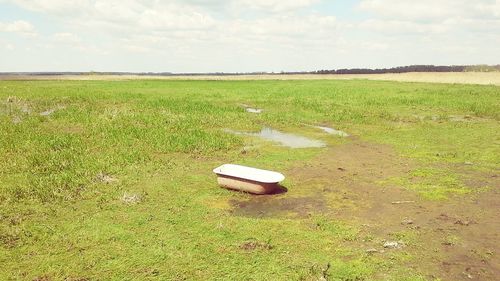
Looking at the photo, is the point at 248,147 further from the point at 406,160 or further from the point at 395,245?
the point at 395,245

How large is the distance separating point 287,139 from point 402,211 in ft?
40.8

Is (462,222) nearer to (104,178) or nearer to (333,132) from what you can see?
(104,178)

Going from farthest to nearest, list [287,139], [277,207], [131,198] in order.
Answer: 1. [287,139]
2. [131,198]
3. [277,207]

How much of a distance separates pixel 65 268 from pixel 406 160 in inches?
575

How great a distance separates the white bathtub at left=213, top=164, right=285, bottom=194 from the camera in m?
13.1

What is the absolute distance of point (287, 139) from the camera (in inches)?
945

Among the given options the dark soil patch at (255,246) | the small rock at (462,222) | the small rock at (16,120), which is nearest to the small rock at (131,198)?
the dark soil patch at (255,246)

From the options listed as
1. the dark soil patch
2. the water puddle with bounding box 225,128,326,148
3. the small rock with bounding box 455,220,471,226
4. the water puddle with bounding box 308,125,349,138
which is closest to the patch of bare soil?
the small rock with bounding box 455,220,471,226

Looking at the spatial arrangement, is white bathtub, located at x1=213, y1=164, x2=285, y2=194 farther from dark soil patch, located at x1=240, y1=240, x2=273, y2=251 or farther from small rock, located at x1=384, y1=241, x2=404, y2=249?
small rock, located at x1=384, y1=241, x2=404, y2=249

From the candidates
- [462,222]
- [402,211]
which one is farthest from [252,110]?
[462,222]

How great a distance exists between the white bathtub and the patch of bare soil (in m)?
0.34

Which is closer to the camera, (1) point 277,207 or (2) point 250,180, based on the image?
(1) point 277,207

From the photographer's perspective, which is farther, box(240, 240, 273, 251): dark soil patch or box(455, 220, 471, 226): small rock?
box(455, 220, 471, 226): small rock

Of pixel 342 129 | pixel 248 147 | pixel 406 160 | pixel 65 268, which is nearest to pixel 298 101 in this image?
pixel 342 129
